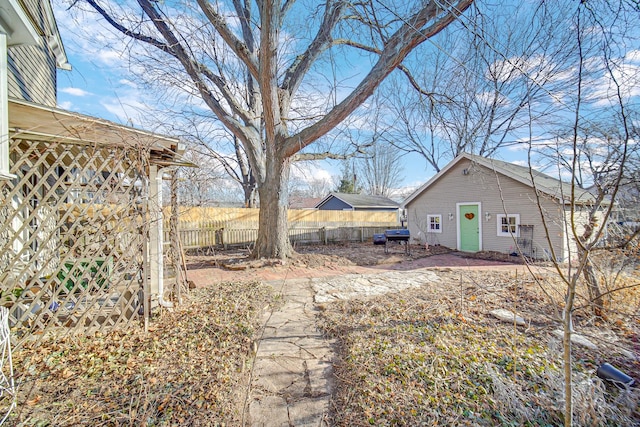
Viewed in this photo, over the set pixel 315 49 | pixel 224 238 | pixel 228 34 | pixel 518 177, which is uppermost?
pixel 315 49

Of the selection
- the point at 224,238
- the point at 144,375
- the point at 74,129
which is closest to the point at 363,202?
the point at 224,238

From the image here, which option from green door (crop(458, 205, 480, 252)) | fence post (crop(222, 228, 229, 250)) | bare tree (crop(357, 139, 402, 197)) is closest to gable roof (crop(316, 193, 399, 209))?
bare tree (crop(357, 139, 402, 197))

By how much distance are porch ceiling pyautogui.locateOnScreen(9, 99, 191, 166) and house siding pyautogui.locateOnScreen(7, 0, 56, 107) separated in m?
1.60

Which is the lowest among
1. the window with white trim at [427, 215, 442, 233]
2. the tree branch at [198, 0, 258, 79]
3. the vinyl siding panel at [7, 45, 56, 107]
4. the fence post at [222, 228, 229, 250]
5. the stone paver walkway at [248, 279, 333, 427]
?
the stone paver walkway at [248, 279, 333, 427]

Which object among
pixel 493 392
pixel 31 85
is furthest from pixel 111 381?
pixel 31 85

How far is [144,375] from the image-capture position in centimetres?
247

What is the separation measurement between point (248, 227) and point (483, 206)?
9.74m

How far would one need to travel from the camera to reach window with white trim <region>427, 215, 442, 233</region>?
39.1 feet

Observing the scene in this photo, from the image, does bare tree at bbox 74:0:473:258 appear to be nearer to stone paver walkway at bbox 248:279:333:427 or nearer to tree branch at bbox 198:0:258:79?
tree branch at bbox 198:0:258:79

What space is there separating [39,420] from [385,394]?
2619mm

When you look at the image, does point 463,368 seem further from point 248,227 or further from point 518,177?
point 248,227

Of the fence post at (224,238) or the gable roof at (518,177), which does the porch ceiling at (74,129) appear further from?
the fence post at (224,238)

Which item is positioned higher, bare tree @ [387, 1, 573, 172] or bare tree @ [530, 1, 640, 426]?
bare tree @ [387, 1, 573, 172]

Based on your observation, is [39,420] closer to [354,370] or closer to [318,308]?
[354,370]
